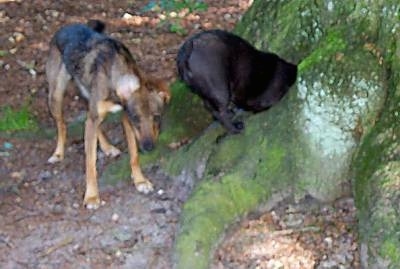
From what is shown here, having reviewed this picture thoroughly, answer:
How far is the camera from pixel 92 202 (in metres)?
6.20

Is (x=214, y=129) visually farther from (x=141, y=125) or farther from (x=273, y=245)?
(x=273, y=245)

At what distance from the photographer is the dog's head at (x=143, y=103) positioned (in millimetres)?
5949

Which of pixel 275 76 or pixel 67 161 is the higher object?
pixel 275 76

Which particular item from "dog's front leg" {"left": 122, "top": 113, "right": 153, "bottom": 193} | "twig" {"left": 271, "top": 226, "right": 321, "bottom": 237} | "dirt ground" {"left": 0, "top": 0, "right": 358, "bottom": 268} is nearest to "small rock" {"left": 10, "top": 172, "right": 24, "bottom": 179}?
"dirt ground" {"left": 0, "top": 0, "right": 358, "bottom": 268}

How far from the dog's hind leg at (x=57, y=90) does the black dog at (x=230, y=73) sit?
1412 millimetres

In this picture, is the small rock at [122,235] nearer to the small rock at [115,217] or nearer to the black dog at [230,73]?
the small rock at [115,217]

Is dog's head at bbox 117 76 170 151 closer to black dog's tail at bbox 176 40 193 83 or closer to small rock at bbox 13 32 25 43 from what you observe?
black dog's tail at bbox 176 40 193 83

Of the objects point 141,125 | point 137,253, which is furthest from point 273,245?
point 141,125

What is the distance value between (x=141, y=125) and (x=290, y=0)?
1433 millimetres

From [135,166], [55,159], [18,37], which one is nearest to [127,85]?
[135,166]

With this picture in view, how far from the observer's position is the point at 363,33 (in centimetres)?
552

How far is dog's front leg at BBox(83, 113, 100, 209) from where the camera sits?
6227mm

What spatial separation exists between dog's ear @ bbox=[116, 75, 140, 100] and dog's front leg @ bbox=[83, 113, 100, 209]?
1.20 feet

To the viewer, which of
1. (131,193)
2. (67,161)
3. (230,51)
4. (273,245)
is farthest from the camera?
(67,161)
